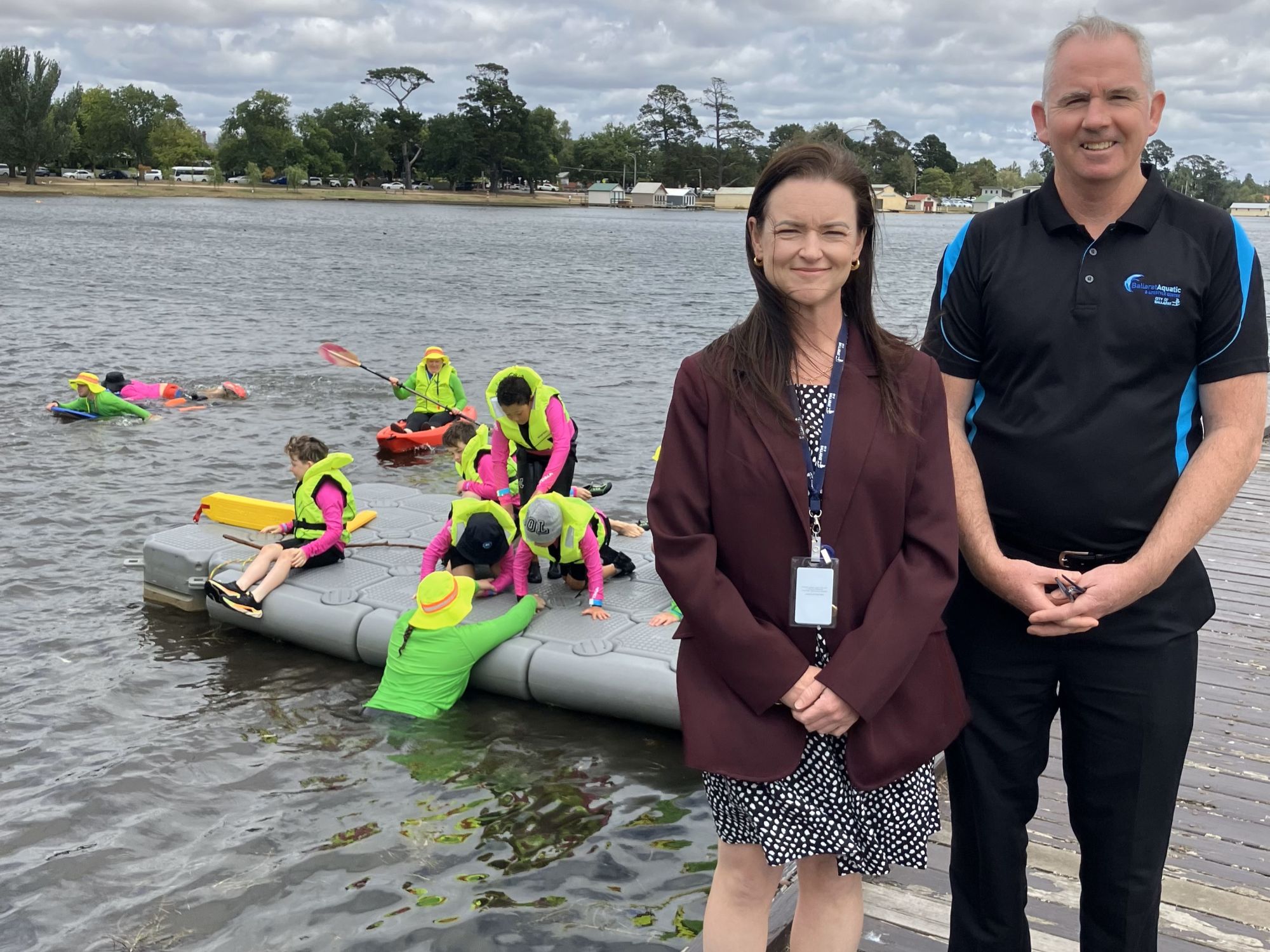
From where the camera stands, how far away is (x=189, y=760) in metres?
6.03

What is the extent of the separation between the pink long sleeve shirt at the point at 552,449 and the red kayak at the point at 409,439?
18.7 feet

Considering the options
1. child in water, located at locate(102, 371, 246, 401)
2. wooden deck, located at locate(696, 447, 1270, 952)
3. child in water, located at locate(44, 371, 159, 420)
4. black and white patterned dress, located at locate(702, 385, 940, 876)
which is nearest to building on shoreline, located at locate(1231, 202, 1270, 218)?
child in water, located at locate(102, 371, 246, 401)

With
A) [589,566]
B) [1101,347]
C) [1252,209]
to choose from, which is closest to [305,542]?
[589,566]

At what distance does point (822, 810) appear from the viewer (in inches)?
86.0

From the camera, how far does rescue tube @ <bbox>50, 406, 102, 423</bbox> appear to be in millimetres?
14359

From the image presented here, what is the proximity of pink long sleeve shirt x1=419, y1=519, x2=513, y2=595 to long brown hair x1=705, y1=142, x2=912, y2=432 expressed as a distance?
4666mm

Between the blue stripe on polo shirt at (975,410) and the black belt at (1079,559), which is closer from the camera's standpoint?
the black belt at (1079,559)

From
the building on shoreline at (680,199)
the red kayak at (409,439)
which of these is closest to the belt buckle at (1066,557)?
the red kayak at (409,439)

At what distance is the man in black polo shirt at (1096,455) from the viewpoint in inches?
83.8

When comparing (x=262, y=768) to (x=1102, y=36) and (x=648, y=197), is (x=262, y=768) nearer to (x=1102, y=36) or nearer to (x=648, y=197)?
(x=1102, y=36)

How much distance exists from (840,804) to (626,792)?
3.55 meters

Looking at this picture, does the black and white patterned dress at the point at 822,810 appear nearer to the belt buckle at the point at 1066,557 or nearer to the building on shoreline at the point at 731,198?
the belt buckle at the point at 1066,557

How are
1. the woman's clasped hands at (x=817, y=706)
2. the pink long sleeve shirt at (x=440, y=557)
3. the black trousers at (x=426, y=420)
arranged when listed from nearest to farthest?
the woman's clasped hands at (x=817, y=706)
the pink long sleeve shirt at (x=440, y=557)
the black trousers at (x=426, y=420)

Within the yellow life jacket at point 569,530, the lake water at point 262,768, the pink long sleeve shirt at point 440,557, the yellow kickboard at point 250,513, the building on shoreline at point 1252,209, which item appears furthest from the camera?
the building on shoreline at point 1252,209
